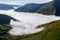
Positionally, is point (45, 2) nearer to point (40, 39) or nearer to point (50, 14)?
point (50, 14)

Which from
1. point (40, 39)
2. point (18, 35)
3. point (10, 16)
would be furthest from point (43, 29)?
point (10, 16)

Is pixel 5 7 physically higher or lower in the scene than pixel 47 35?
higher

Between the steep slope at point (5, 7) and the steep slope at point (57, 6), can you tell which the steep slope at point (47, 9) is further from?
the steep slope at point (5, 7)

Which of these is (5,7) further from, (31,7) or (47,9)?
(47,9)

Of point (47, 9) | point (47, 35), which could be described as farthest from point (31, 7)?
point (47, 35)

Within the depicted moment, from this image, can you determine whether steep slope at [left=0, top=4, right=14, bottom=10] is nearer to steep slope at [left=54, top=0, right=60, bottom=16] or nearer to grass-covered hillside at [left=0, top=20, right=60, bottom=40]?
grass-covered hillside at [left=0, top=20, right=60, bottom=40]

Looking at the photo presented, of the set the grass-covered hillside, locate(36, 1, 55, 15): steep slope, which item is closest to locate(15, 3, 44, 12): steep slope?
locate(36, 1, 55, 15): steep slope
